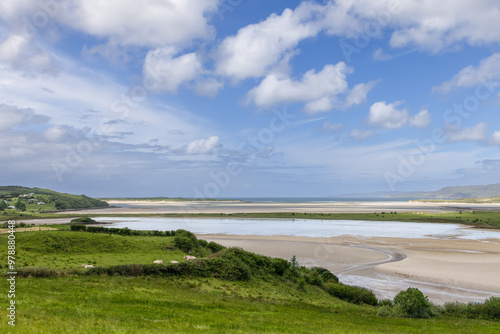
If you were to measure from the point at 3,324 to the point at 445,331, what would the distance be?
19768 mm

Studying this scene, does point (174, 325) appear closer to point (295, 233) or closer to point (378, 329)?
point (378, 329)

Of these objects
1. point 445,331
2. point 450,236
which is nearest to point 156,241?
point 445,331

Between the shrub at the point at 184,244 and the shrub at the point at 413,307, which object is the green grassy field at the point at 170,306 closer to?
the shrub at the point at 413,307

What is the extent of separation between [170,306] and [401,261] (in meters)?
36.6

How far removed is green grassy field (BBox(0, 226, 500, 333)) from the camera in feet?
42.0

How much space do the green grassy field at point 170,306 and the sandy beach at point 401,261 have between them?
353 inches

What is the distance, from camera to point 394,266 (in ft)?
134

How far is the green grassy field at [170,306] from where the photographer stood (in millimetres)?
12789

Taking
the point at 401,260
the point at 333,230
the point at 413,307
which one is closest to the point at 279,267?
the point at 413,307

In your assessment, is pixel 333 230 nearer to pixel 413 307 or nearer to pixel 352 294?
pixel 352 294

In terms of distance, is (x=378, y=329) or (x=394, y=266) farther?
(x=394, y=266)

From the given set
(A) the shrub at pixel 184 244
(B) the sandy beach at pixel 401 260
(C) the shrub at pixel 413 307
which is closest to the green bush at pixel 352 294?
(B) the sandy beach at pixel 401 260

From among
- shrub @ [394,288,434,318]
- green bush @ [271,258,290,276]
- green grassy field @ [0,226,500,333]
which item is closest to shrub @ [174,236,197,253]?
green grassy field @ [0,226,500,333]

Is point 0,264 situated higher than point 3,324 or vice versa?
point 3,324
